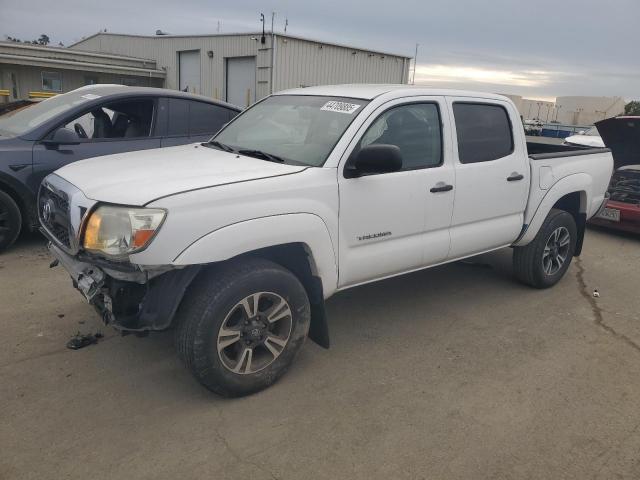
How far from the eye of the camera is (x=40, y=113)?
226 inches

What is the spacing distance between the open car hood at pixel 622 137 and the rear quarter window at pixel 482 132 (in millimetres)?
3519

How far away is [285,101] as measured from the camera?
4266 millimetres

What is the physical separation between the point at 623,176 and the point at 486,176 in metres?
4.90

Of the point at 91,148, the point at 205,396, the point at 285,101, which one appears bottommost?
the point at 205,396

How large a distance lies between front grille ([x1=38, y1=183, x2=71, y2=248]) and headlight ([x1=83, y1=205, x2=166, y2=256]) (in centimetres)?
32

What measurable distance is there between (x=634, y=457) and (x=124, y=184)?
10.1 ft

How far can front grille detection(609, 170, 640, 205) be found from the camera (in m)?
7.64

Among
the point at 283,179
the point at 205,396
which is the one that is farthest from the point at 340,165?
the point at 205,396

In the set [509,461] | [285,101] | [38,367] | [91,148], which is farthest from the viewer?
[91,148]

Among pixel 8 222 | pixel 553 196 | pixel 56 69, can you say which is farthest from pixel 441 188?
pixel 56 69

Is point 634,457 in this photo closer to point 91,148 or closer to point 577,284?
point 577,284

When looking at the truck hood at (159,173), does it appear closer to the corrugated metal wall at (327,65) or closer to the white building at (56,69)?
the corrugated metal wall at (327,65)

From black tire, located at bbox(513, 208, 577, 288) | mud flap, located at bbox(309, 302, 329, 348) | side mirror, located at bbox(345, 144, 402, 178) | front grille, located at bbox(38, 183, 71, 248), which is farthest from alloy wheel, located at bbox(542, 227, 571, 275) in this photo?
front grille, located at bbox(38, 183, 71, 248)

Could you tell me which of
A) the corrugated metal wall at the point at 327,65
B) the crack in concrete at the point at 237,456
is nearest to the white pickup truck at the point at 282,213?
the crack in concrete at the point at 237,456
